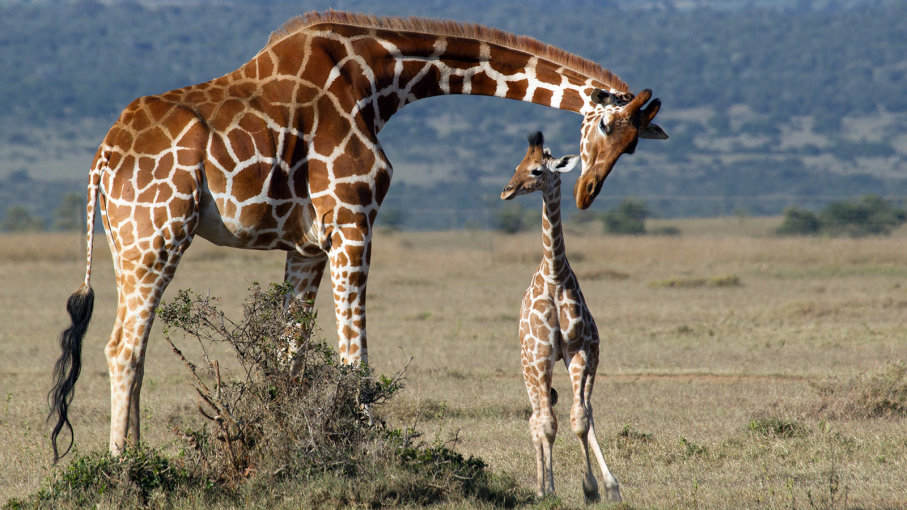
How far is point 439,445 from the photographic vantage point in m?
6.70

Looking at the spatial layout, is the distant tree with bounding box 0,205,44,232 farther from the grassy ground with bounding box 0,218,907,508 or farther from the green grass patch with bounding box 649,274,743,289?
the green grass patch with bounding box 649,274,743,289

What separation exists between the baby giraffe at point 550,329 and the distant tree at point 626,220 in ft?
120

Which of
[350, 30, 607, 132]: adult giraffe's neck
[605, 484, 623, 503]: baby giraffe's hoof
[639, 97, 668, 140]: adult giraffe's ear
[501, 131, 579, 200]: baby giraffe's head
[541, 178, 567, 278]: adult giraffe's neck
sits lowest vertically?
[605, 484, 623, 503]: baby giraffe's hoof

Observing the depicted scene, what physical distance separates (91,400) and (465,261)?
17.3m

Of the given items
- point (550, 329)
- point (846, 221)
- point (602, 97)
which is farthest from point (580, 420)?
point (846, 221)

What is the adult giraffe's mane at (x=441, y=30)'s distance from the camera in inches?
297

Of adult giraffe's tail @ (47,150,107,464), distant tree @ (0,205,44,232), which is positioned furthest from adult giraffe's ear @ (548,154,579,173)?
distant tree @ (0,205,44,232)

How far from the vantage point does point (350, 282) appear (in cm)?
709

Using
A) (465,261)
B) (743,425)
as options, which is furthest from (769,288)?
(743,425)

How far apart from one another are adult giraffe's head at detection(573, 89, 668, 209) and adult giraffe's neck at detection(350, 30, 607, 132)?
0.75 meters

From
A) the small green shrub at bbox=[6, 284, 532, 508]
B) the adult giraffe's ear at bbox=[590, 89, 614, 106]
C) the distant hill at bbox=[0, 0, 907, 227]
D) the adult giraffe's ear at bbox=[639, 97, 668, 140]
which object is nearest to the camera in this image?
the small green shrub at bbox=[6, 284, 532, 508]

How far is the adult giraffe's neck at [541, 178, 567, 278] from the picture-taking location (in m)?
7.28

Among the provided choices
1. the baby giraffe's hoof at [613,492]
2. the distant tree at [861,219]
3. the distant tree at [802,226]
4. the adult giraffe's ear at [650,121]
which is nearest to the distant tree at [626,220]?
the distant tree at [802,226]

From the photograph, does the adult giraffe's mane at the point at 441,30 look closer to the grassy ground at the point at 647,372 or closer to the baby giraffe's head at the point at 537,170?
the baby giraffe's head at the point at 537,170
